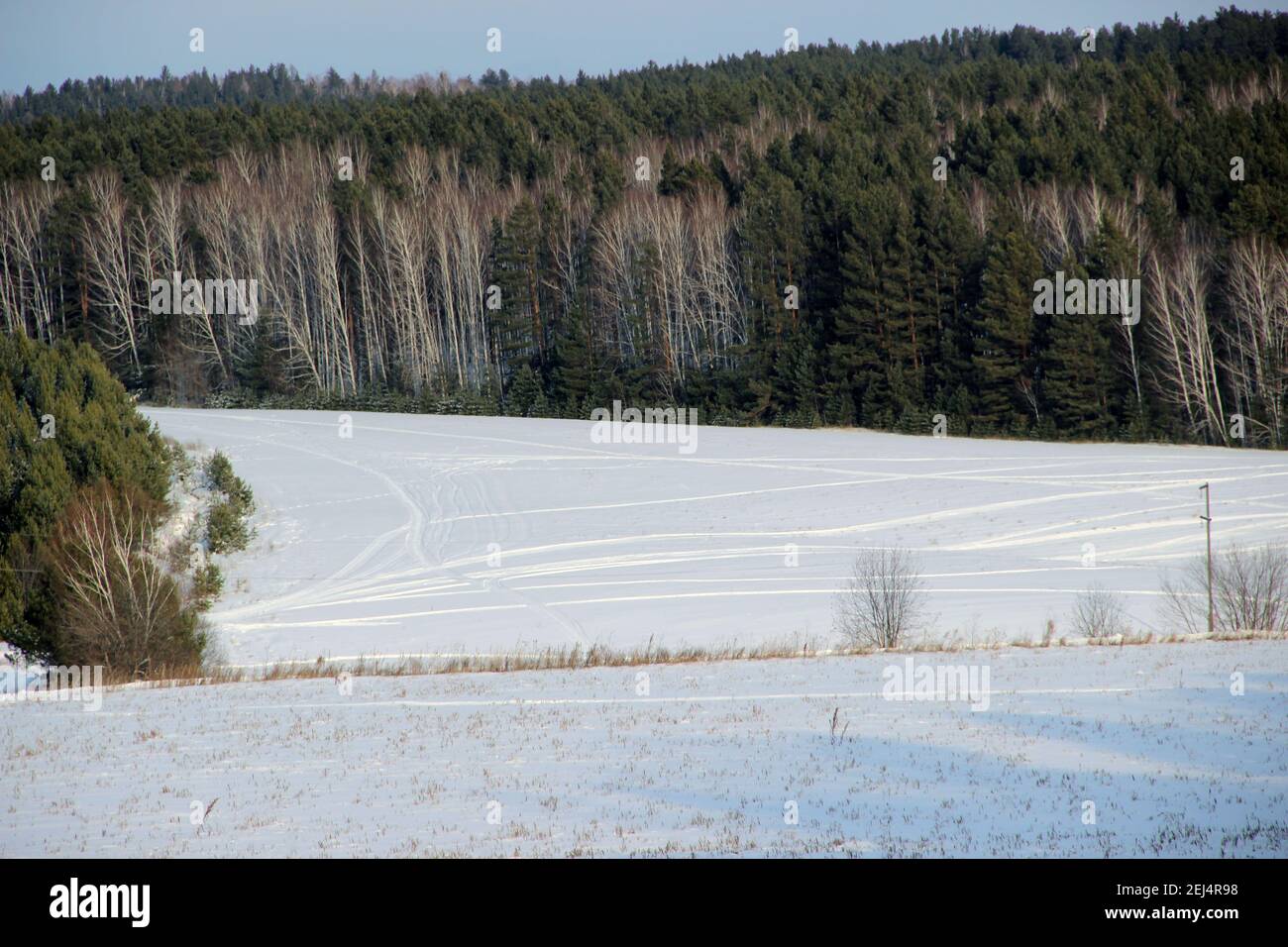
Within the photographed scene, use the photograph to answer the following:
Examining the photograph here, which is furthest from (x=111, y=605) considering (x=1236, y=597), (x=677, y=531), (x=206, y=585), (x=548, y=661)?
(x=1236, y=597)

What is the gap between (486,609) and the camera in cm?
2988

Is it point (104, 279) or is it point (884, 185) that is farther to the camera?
point (104, 279)

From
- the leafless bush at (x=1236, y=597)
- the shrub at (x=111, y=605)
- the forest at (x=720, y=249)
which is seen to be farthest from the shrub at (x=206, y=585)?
the leafless bush at (x=1236, y=597)

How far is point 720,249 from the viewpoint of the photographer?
224ft

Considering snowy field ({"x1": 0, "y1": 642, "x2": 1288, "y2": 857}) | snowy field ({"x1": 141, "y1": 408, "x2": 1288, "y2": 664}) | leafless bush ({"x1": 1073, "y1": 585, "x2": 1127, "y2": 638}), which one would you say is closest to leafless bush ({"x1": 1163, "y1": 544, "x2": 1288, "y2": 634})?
snowy field ({"x1": 141, "y1": 408, "x2": 1288, "y2": 664})

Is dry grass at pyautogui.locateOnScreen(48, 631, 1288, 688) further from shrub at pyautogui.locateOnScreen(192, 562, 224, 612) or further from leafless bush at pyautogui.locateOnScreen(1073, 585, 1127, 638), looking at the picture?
shrub at pyautogui.locateOnScreen(192, 562, 224, 612)

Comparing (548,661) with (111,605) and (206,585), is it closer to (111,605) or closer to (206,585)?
(111,605)

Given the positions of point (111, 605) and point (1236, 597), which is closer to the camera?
point (111, 605)

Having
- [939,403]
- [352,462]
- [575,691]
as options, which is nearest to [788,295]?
[939,403]

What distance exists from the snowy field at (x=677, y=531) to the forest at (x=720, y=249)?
667 centimetres

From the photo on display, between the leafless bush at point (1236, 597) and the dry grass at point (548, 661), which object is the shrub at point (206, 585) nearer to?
the dry grass at point (548, 661)

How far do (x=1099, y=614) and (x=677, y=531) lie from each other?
14.8 metres
